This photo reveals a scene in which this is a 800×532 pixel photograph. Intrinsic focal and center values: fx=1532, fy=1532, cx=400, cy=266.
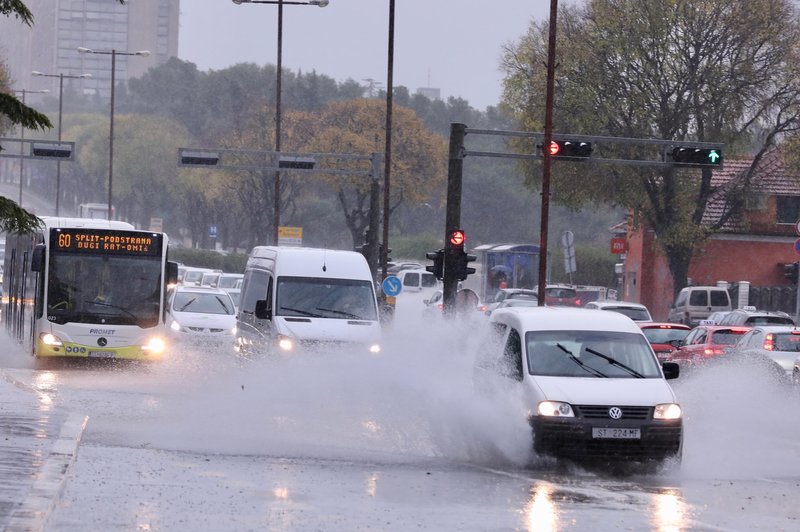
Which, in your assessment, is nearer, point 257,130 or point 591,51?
point 591,51

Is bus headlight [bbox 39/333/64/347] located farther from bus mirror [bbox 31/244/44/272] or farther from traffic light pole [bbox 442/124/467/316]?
traffic light pole [bbox 442/124/467/316]

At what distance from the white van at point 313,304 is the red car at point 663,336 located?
8.66 metres

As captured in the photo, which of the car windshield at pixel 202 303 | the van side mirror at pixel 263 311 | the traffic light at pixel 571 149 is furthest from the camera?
the car windshield at pixel 202 303

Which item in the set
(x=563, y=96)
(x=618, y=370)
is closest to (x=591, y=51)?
(x=563, y=96)

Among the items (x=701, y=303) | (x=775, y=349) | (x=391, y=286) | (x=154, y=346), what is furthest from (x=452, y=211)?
(x=701, y=303)

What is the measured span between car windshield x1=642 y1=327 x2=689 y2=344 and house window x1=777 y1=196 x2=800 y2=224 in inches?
1279

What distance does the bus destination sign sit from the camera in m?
27.6

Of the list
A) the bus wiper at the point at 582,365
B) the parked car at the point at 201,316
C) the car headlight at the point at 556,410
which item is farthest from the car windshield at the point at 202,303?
the car headlight at the point at 556,410

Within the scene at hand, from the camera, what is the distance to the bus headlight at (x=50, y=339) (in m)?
27.2

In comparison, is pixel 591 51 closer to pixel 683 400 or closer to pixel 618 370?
Result: pixel 683 400

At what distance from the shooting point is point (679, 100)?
54594mm

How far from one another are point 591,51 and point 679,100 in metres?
3.66

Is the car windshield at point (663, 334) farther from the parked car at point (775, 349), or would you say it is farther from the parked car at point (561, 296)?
the parked car at point (561, 296)

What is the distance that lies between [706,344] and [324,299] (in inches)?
359
